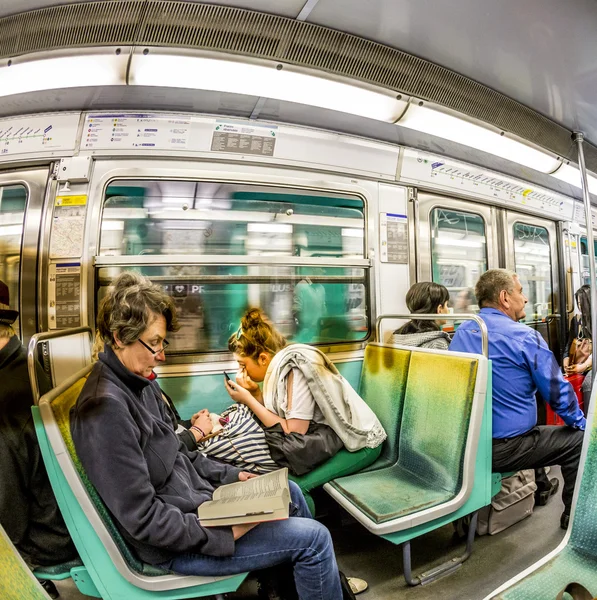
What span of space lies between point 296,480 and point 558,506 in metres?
2.00

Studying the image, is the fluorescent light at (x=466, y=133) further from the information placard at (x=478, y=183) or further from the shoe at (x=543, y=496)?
the shoe at (x=543, y=496)

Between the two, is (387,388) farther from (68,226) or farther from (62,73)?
(62,73)

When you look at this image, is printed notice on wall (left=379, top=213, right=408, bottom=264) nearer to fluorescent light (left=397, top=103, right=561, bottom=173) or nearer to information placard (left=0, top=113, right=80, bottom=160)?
fluorescent light (left=397, top=103, right=561, bottom=173)

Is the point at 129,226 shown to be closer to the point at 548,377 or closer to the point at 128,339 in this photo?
the point at 128,339

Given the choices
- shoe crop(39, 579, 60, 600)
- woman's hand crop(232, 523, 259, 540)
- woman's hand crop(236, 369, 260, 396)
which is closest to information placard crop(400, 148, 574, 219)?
woman's hand crop(236, 369, 260, 396)

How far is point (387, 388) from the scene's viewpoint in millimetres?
2418

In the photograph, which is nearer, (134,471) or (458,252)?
(134,471)

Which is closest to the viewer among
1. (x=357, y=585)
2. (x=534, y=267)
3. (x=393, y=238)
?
(x=357, y=585)

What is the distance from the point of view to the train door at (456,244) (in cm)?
323

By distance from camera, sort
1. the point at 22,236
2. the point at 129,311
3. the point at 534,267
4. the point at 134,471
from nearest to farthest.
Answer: the point at 134,471 < the point at 129,311 < the point at 22,236 < the point at 534,267

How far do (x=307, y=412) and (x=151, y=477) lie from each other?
0.89 meters

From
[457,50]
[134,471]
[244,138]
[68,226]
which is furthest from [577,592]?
[68,226]

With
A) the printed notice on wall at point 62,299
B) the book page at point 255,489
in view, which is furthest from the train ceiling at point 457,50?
the book page at point 255,489

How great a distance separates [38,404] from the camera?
117 cm
